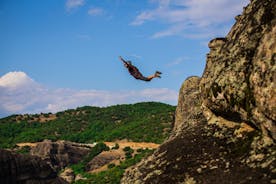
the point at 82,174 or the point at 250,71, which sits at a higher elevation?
the point at 250,71

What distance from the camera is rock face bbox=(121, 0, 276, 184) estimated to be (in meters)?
9.24

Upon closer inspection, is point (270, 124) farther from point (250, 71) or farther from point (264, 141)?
point (250, 71)

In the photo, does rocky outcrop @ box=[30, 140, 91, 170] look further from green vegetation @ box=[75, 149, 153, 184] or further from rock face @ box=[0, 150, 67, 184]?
rock face @ box=[0, 150, 67, 184]

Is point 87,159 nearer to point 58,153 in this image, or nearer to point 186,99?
point 58,153

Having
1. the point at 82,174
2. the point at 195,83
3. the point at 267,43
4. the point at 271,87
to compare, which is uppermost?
the point at 195,83

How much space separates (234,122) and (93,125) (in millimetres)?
125518

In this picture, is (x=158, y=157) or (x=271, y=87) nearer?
(x=271, y=87)

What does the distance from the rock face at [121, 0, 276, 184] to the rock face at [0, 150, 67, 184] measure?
3486cm

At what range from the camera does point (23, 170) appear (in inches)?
1826

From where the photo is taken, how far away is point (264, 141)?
968 centimetres

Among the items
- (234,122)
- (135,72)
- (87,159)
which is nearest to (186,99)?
(135,72)

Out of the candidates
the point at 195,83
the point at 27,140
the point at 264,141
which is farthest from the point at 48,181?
the point at 27,140

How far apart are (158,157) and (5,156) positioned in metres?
36.3

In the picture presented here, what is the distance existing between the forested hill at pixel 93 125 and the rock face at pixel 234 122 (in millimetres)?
78901
